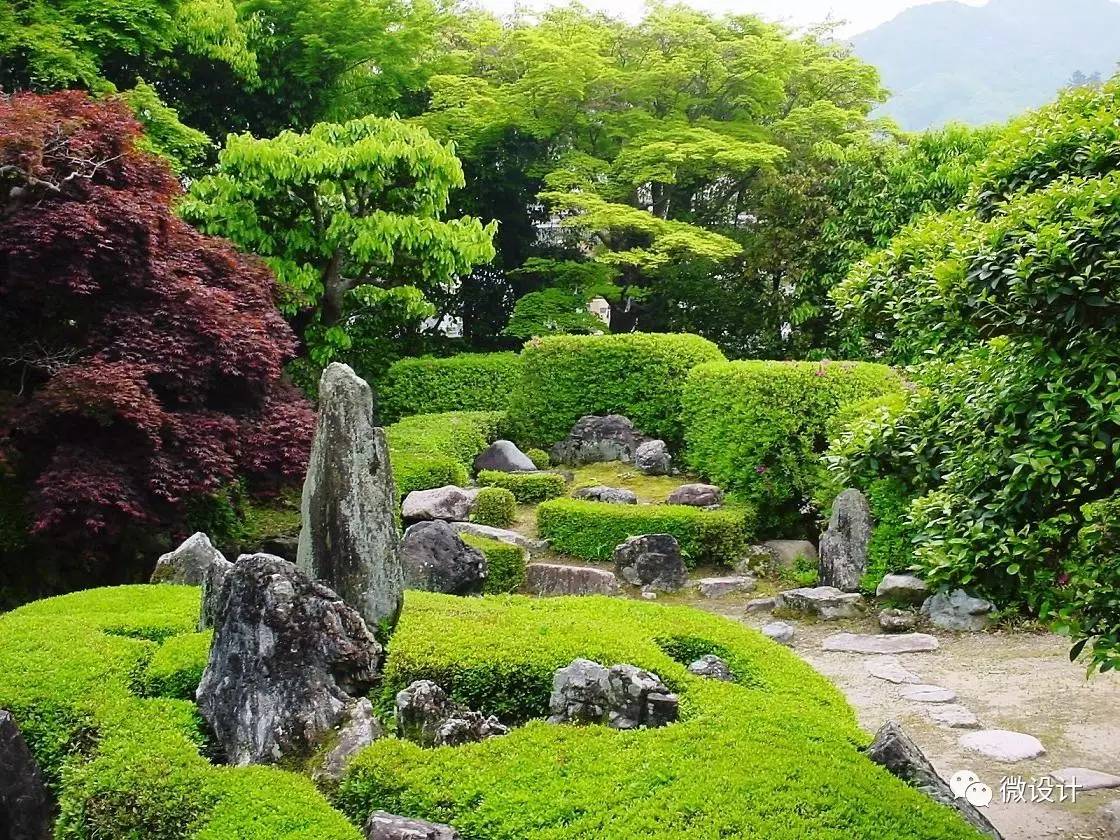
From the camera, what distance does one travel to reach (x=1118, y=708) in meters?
7.46

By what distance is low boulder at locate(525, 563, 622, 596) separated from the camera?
11.4 metres

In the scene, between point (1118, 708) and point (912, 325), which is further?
point (1118, 708)

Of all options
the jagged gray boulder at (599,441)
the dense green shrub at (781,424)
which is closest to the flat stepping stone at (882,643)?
the dense green shrub at (781,424)

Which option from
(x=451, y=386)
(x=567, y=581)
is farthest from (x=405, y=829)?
(x=451, y=386)

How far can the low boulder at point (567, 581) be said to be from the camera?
1139 cm

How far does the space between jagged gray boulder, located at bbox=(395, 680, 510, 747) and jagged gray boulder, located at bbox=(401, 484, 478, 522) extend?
288 inches

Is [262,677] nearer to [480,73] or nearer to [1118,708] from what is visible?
[1118,708]

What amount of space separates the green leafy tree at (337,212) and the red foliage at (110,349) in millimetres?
3194

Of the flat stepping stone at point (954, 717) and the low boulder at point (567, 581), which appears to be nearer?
the flat stepping stone at point (954, 717)

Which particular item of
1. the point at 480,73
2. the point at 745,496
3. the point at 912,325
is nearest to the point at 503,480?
the point at 745,496

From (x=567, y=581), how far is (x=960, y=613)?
4.50 meters

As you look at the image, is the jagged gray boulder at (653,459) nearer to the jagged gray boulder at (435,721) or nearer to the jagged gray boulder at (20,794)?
the jagged gray boulder at (435,721)

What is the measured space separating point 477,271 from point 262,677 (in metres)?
19.4

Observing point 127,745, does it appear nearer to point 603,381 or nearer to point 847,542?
point 847,542
